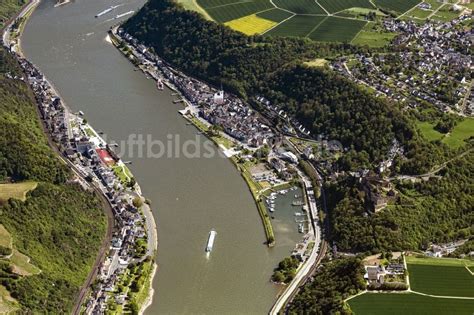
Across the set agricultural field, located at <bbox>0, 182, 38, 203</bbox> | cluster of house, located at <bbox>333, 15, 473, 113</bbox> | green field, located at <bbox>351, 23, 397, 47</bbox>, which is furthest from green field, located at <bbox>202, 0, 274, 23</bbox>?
agricultural field, located at <bbox>0, 182, 38, 203</bbox>

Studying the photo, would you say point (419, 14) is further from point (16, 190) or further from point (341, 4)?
point (16, 190)

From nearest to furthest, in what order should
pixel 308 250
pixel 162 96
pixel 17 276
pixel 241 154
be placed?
pixel 17 276 < pixel 308 250 < pixel 241 154 < pixel 162 96

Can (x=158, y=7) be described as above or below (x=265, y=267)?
above

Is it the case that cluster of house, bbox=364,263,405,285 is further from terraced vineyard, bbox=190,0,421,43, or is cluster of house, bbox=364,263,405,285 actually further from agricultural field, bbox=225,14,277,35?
agricultural field, bbox=225,14,277,35

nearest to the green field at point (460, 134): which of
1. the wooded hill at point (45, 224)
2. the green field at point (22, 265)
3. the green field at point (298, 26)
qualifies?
the green field at point (298, 26)

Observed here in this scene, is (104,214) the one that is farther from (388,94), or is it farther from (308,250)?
(388,94)

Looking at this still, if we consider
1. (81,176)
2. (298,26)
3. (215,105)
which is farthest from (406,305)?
(298,26)

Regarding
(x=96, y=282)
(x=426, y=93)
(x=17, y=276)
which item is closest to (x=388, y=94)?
(x=426, y=93)
